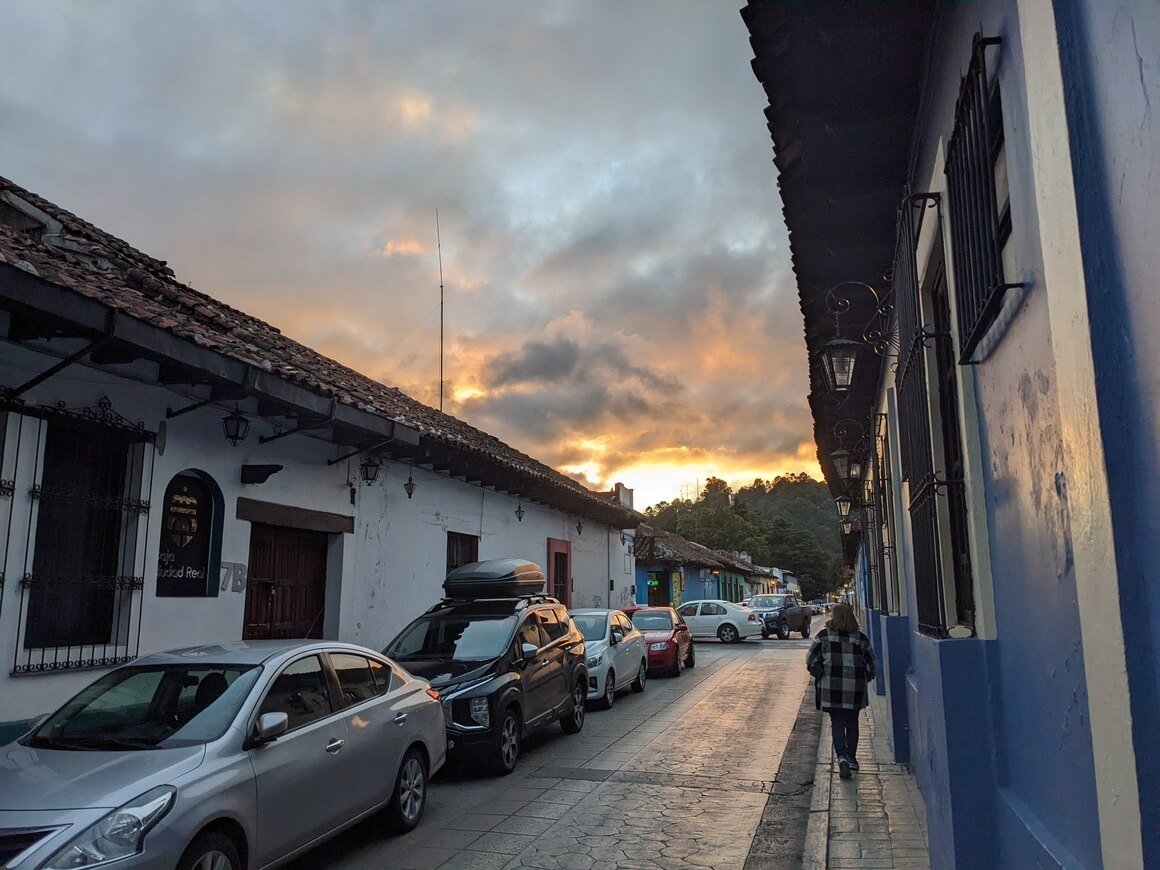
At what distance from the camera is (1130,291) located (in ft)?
6.87

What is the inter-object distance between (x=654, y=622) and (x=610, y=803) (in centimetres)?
1139

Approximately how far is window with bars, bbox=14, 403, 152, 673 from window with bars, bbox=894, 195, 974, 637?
6.80 m

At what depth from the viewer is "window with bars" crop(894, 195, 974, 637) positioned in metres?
4.65

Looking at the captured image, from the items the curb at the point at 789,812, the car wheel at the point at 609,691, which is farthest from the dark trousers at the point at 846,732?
the car wheel at the point at 609,691

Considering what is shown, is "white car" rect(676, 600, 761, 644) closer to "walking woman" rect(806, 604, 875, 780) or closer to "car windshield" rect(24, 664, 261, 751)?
"walking woman" rect(806, 604, 875, 780)

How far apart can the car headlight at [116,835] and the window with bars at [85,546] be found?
3.72 m

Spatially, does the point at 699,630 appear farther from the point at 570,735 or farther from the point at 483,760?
the point at 483,760

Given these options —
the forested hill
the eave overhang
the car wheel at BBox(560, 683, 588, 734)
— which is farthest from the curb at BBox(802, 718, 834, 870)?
the forested hill

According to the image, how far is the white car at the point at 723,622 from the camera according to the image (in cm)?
2800

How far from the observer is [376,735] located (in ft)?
20.4

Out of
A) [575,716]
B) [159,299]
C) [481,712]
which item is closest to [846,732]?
[481,712]

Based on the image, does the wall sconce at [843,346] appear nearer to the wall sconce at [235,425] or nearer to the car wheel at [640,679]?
the wall sconce at [235,425]

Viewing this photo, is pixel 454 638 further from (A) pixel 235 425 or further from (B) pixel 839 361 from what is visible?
(B) pixel 839 361

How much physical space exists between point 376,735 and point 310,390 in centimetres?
441
